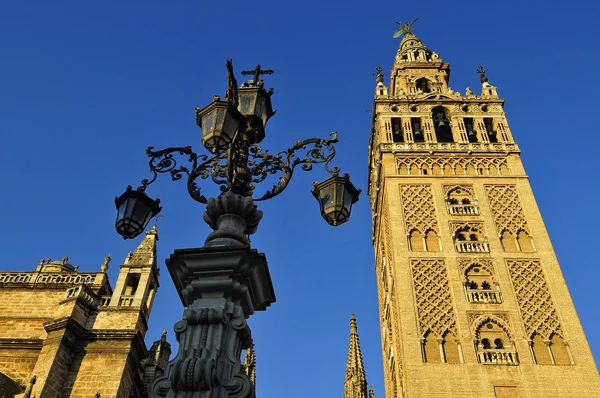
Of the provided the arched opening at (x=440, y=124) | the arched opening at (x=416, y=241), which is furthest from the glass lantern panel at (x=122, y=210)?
the arched opening at (x=440, y=124)

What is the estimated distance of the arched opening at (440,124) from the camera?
86.0 ft

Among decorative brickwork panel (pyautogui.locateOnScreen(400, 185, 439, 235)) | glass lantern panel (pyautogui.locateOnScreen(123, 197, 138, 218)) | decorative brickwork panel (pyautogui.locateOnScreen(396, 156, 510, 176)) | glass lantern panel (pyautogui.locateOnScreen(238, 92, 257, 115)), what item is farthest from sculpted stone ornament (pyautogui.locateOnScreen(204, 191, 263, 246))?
decorative brickwork panel (pyautogui.locateOnScreen(396, 156, 510, 176))

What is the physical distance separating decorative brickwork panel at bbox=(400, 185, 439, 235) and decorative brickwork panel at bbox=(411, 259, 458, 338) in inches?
65.5

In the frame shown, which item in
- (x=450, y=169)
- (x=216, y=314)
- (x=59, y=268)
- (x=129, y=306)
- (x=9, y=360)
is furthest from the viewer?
(x=450, y=169)

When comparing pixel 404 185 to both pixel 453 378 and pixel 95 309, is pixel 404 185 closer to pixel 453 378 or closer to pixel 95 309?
pixel 453 378

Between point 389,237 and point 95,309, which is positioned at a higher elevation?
point 389,237

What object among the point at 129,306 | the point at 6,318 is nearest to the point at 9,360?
the point at 6,318

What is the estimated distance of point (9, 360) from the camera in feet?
48.6

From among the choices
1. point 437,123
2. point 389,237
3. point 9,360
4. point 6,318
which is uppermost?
point 437,123

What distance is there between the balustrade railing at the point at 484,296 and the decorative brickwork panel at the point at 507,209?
9.44 ft

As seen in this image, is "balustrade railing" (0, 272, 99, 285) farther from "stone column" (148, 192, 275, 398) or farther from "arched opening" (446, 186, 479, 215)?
"stone column" (148, 192, 275, 398)

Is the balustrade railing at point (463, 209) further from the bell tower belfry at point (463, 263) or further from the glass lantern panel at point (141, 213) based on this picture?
the glass lantern panel at point (141, 213)

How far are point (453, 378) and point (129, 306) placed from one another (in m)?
9.54

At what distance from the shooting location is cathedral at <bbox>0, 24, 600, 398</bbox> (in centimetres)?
1482
